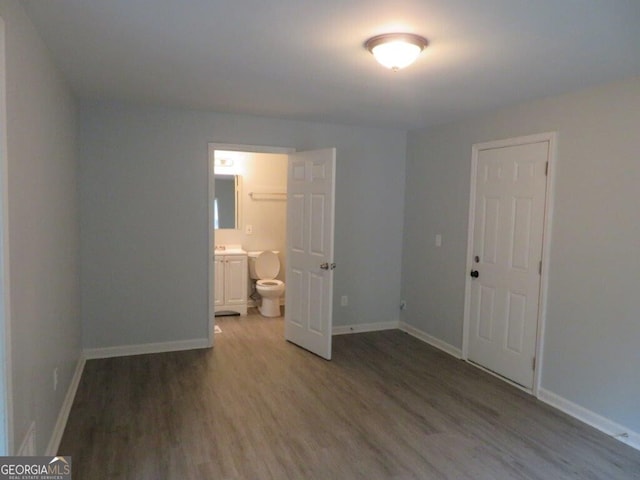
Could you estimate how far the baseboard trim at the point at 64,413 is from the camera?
2.54 m

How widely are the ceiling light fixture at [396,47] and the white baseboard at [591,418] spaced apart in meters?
2.71

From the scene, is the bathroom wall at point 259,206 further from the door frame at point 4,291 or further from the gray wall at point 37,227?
the door frame at point 4,291

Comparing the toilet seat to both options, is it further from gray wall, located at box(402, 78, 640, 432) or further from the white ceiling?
gray wall, located at box(402, 78, 640, 432)

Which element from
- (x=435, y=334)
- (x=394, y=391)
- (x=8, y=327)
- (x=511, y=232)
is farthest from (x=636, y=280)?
(x=8, y=327)

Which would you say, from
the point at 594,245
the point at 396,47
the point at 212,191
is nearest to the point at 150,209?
the point at 212,191

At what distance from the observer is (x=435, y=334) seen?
187 inches

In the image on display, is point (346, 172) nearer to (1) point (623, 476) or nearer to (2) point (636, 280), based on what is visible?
(2) point (636, 280)

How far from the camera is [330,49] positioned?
2.43m

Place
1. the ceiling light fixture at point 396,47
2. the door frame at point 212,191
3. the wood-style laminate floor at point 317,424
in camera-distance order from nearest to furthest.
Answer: the ceiling light fixture at point 396,47, the wood-style laminate floor at point 317,424, the door frame at point 212,191

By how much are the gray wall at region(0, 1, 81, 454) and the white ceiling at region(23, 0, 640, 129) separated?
24 centimetres

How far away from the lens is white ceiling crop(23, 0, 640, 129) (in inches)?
76.9

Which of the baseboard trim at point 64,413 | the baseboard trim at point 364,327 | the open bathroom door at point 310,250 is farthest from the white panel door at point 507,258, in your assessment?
the baseboard trim at point 64,413

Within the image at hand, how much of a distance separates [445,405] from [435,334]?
146cm

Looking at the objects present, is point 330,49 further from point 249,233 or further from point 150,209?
point 249,233
